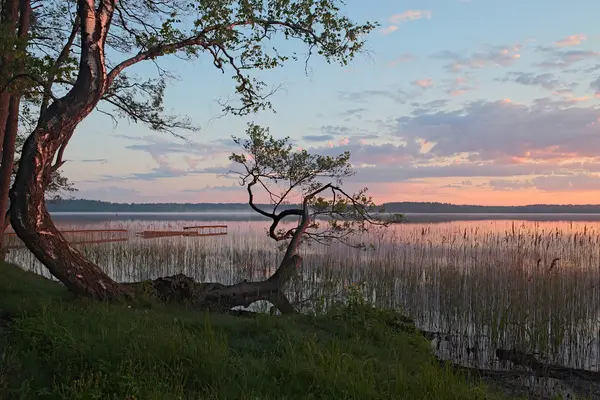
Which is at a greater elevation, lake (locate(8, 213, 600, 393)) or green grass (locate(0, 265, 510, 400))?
green grass (locate(0, 265, 510, 400))

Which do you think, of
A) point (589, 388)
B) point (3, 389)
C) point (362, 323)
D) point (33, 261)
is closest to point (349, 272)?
point (362, 323)

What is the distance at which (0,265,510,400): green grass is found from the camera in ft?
15.1

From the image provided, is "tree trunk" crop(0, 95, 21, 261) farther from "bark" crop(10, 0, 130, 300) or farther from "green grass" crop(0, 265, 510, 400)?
"green grass" crop(0, 265, 510, 400)

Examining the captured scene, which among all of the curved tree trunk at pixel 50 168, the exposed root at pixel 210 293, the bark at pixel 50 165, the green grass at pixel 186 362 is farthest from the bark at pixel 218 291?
the green grass at pixel 186 362

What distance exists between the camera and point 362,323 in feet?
25.6

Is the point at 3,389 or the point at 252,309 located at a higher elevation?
the point at 3,389

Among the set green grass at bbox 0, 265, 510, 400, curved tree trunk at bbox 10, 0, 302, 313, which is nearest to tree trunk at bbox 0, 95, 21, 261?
curved tree trunk at bbox 10, 0, 302, 313

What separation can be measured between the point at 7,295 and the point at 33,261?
11957 millimetres

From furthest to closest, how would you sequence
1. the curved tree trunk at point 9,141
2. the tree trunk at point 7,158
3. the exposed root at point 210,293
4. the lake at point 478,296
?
the tree trunk at point 7,158, the curved tree trunk at point 9,141, the exposed root at point 210,293, the lake at point 478,296

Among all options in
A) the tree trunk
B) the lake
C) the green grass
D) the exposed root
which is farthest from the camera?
the tree trunk

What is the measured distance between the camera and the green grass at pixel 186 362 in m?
4.60

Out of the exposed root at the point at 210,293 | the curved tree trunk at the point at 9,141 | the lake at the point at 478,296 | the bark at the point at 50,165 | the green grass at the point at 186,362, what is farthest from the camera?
the curved tree trunk at the point at 9,141

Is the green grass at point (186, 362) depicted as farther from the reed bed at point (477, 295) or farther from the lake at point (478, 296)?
the reed bed at point (477, 295)

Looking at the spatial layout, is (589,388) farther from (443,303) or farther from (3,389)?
(3,389)
